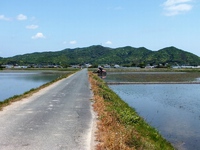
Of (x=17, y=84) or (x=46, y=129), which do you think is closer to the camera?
(x=46, y=129)

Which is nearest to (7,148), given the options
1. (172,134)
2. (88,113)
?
(88,113)

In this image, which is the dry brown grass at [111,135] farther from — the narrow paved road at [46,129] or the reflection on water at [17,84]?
the reflection on water at [17,84]

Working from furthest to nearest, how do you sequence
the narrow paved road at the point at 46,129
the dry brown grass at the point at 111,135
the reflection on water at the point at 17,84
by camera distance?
the reflection on water at the point at 17,84 < the narrow paved road at the point at 46,129 < the dry brown grass at the point at 111,135

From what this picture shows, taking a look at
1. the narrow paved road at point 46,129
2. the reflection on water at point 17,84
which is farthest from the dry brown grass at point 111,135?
the reflection on water at point 17,84

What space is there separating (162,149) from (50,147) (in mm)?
3871

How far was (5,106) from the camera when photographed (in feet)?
53.0

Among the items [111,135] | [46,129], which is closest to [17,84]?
[46,129]

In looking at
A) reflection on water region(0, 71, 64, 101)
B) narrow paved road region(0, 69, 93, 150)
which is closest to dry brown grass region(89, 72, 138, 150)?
narrow paved road region(0, 69, 93, 150)

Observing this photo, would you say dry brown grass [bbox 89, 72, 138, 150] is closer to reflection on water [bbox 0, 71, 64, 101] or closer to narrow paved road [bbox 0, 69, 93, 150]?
narrow paved road [bbox 0, 69, 93, 150]

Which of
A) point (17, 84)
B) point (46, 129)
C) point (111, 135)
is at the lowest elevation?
point (17, 84)

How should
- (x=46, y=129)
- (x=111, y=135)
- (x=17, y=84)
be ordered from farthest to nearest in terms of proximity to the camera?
(x=17, y=84)
(x=46, y=129)
(x=111, y=135)

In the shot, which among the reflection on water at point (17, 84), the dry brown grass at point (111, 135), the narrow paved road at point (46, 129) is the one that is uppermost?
the dry brown grass at point (111, 135)

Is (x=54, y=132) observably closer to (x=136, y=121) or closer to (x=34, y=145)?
(x=34, y=145)

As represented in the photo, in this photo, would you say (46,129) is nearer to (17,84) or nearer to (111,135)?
(111,135)
